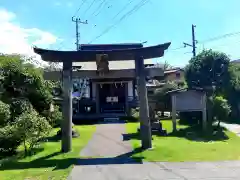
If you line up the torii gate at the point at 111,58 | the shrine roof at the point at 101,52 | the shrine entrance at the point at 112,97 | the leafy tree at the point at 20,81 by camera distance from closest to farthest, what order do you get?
the torii gate at the point at 111,58 < the shrine roof at the point at 101,52 < the leafy tree at the point at 20,81 < the shrine entrance at the point at 112,97

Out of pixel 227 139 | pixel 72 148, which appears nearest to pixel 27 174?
pixel 72 148

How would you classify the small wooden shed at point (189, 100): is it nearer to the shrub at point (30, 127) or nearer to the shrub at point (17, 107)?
the shrub at point (17, 107)

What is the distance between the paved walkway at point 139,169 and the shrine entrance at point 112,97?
44.3ft

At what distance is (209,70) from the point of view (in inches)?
867

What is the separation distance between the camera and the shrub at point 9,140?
1024 centimetres

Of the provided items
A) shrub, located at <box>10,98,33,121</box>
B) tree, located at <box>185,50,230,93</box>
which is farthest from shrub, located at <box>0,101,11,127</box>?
tree, located at <box>185,50,230,93</box>

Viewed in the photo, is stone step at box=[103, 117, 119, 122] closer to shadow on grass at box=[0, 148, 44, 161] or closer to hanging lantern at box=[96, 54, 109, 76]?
hanging lantern at box=[96, 54, 109, 76]

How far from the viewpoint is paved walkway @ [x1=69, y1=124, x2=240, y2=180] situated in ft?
24.0

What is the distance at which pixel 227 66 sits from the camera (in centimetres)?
2241

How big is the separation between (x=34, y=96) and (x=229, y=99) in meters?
16.2

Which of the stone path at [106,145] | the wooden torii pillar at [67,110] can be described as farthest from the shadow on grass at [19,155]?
the stone path at [106,145]

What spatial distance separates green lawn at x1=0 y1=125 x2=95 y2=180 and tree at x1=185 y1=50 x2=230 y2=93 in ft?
43.6

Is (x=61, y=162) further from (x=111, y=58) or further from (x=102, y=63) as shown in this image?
(x=111, y=58)

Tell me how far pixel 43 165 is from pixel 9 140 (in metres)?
2.37
